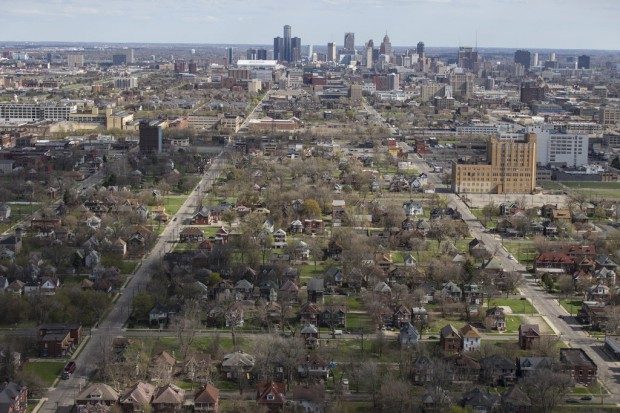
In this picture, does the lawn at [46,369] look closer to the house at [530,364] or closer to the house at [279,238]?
the house at [530,364]

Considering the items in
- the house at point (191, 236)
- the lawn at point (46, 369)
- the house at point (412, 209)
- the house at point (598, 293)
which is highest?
the house at point (412, 209)

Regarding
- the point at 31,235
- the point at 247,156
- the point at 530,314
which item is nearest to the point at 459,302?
the point at 530,314

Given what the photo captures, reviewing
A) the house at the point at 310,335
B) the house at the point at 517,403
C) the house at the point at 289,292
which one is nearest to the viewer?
the house at the point at 517,403

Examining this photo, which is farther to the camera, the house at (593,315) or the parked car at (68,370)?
the house at (593,315)

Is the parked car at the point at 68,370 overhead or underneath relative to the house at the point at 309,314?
underneath

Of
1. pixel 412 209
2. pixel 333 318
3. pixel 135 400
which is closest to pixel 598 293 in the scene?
pixel 333 318

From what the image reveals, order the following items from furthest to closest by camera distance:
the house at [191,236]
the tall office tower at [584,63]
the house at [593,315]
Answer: the tall office tower at [584,63] → the house at [191,236] → the house at [593,315]

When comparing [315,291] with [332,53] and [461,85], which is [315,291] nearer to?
[461,85]

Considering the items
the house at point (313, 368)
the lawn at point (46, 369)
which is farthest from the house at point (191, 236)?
the house at point (313, 368)

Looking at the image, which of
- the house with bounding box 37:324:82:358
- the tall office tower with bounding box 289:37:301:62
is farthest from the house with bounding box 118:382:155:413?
the tall office tower with bounding box 289:37:301:62
